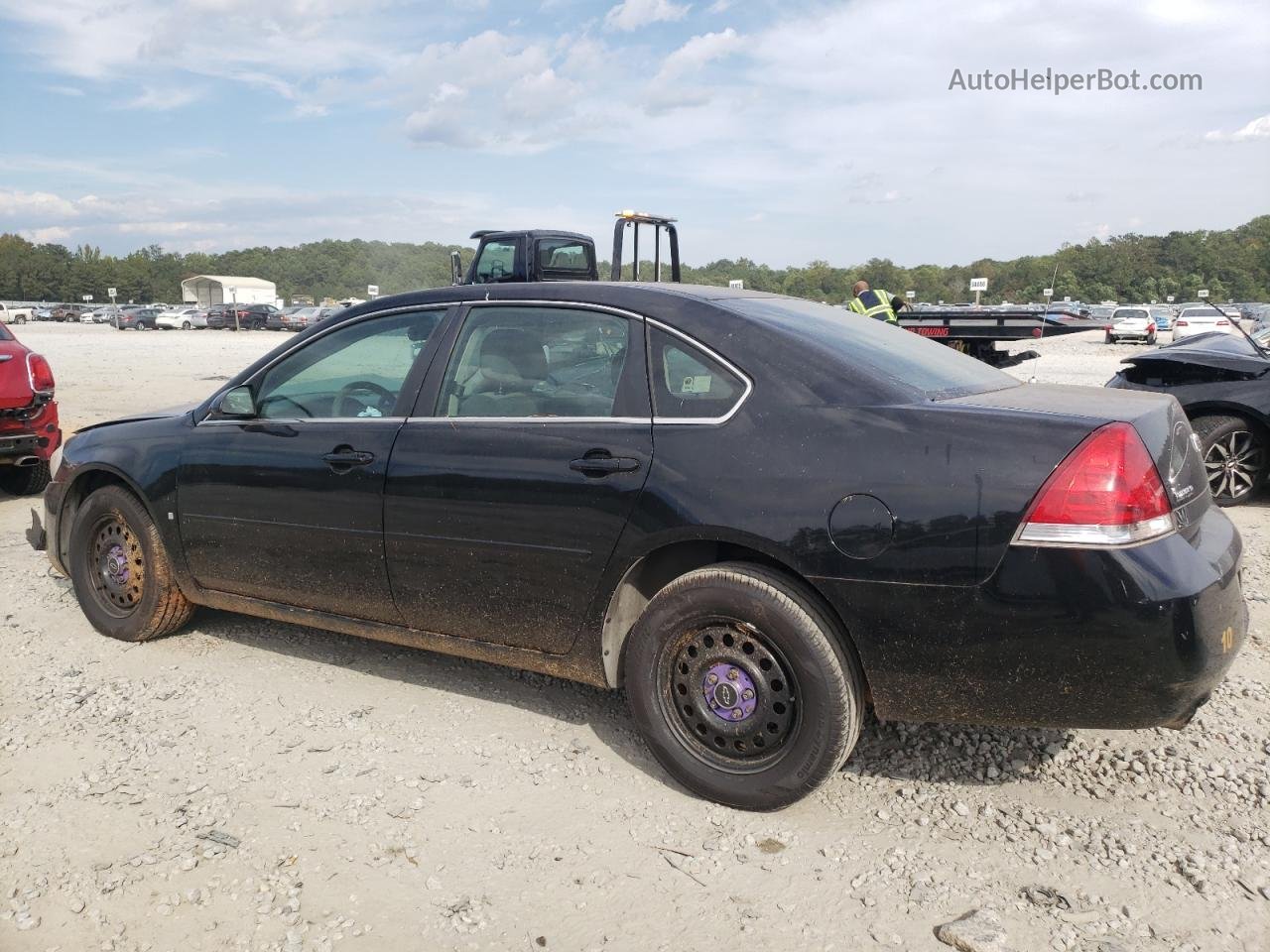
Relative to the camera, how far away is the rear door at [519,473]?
333cm

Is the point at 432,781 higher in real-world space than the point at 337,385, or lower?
lower

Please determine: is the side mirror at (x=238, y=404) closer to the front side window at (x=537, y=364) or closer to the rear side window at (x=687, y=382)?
the front side window at (x=537, y=364)

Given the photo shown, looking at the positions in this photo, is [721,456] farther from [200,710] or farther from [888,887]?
[200,710]

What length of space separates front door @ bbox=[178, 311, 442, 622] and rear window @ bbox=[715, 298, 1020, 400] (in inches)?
51.5

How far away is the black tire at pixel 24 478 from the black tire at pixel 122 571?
4220 millimetres

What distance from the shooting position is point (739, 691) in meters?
3.15

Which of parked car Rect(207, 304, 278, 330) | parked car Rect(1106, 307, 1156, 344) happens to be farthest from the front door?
parked car Rect(207, 304, 278, 330)

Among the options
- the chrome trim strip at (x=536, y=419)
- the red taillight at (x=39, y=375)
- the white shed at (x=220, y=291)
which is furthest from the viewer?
the white shed at (x=220, y=291)

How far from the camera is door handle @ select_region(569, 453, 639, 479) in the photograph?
10.7ft

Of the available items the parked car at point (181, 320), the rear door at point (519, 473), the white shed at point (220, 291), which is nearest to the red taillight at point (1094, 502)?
the rear door at point (519, 473)

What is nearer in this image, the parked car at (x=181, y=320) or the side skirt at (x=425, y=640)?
the side skirt at (x=425, y=640)

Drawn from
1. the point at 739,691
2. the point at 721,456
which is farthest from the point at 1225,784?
the point at 721,456

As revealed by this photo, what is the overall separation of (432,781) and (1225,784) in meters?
2.54

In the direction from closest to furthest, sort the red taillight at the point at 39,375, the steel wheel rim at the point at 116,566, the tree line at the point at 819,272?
the steel wheel rim at the point at 116,566 < the red taillight at the point at 39,375 < the tree line at the point at 819,272
